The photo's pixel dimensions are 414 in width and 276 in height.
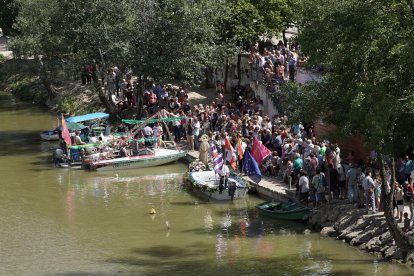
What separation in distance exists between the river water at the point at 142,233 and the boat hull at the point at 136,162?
0.34 meters

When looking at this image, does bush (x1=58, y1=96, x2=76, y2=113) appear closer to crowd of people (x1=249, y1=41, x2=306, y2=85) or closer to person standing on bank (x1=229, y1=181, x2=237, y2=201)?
crowd of people (x1=249, y1=41, x2=306, y2=85)

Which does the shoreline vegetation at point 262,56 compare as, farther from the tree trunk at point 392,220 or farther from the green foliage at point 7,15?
the green foliage at point 7,15

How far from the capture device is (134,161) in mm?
40375

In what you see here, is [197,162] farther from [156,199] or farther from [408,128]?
[408,128]

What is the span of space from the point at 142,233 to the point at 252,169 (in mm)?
5425

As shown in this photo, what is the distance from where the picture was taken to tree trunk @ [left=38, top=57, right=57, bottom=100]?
57531 millimetres

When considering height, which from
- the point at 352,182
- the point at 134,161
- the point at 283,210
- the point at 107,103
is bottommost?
the point at 283,210

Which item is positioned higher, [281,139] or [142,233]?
[281,139]

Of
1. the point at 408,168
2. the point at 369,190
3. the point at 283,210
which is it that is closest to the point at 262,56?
the point at 283,210

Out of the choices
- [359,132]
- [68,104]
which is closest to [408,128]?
[359,132]

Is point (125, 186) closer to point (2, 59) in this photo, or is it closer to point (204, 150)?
point (204, 150)

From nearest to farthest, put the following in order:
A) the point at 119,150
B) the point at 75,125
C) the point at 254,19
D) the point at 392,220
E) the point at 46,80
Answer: the point at 392,220
the point at 119,150
the point at 75,125
the point at 254,19
the point at 46,80

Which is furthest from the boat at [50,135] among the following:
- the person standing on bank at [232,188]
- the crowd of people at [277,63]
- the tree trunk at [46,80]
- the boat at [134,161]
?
the person standing on bank at [232,188]

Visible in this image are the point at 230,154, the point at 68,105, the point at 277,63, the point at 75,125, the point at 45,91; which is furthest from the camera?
the point at 45,91
